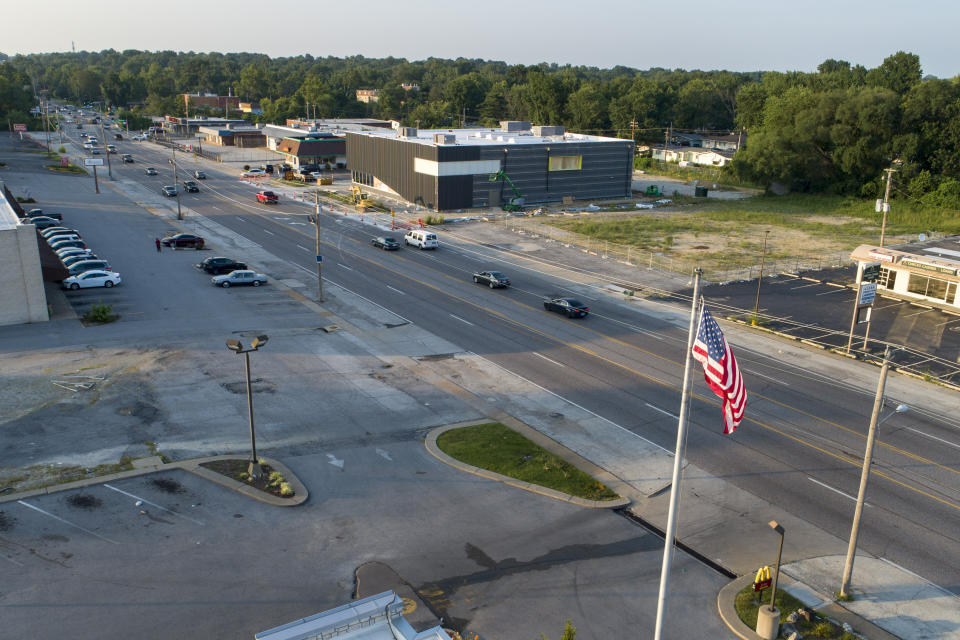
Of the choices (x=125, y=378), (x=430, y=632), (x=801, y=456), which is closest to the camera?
(x=430, y=632)

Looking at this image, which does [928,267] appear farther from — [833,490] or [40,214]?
[40,214]

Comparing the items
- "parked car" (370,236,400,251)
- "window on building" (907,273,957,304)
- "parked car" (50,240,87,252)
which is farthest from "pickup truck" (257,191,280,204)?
"window on building" (907,273,957,304)

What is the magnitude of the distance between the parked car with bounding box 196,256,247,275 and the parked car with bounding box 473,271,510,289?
58.5ft

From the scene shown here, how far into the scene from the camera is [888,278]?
5241 centimetres

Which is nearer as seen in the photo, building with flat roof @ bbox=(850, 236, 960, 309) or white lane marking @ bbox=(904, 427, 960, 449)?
white lane marking @ bbox=(904, 427, 960, 449)

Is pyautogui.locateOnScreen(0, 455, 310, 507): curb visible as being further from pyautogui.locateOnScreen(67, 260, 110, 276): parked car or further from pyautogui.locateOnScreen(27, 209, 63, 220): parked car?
pyautogui.locateOnScreen(27, 209, 63, 220): parked car

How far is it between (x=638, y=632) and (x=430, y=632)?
670cm

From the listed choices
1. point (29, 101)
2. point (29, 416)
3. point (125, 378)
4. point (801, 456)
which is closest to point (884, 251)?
point (801, 456)

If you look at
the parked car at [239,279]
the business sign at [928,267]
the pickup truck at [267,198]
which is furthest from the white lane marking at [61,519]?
the pickup truck at [267,198]

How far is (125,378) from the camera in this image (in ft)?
106

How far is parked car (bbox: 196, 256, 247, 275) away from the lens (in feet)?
175

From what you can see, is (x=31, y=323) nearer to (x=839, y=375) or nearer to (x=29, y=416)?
(x=29, y=416)

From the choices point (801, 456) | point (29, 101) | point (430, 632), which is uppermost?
point (29, 101)

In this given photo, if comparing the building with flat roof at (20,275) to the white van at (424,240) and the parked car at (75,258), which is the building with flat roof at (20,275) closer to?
the parked car at (75,258)
